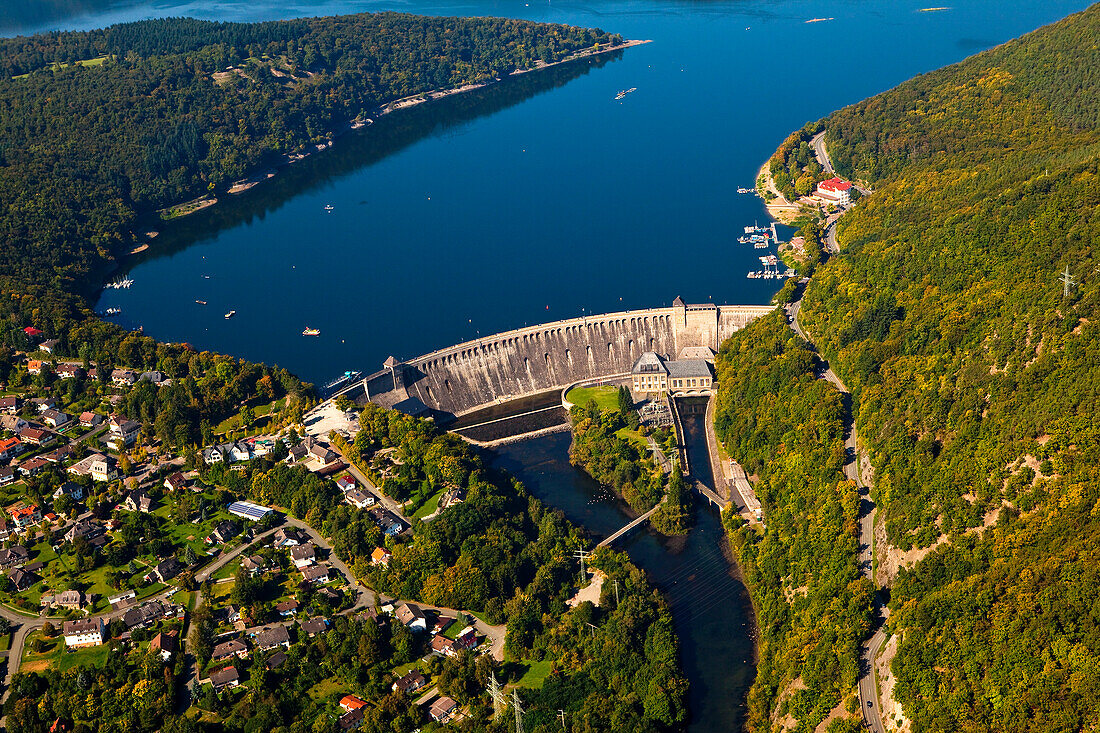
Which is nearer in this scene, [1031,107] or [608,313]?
[608,313]

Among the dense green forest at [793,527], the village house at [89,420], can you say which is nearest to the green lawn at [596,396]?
the dense green forest at [793,527]

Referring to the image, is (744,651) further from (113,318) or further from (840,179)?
(840,179)

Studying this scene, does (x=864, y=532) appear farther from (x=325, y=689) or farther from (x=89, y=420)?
(x=89, y=420)

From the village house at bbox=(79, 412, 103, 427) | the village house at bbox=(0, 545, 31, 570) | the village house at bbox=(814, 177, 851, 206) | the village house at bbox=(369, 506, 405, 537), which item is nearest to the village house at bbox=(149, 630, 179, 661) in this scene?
the village house at bbox=(0, 545, 31, 570)

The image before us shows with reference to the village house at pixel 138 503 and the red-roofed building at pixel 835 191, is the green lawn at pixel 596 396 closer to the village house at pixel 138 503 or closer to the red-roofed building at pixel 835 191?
the village house at pixel 138 503

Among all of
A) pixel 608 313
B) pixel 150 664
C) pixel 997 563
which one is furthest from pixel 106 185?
pixel 997 563

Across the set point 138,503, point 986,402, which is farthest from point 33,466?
point 986,402

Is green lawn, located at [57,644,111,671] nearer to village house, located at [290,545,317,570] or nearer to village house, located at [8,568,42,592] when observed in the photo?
village house, located at [8,568,42,592]
